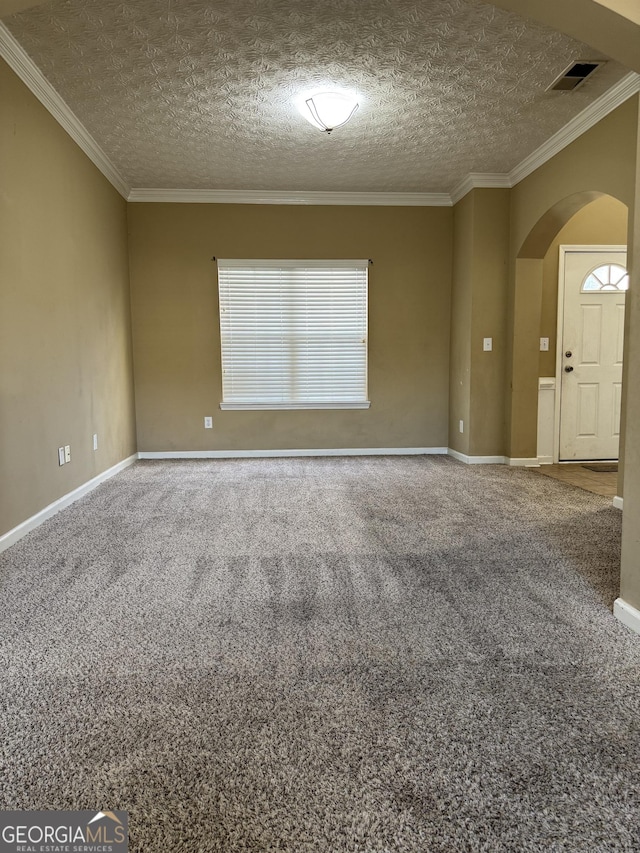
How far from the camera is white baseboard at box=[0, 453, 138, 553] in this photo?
2.68m

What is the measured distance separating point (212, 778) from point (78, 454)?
10.2 ft

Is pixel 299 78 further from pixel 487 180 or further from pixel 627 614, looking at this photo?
pixel 627 614

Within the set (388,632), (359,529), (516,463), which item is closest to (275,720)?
(388,632)

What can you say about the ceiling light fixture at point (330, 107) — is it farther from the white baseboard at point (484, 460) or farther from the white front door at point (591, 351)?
the white baseboard at point (484, 460)

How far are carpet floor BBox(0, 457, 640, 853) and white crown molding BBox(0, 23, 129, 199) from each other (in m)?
2.66

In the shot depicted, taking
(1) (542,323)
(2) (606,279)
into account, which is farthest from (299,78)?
(2) (606,279)

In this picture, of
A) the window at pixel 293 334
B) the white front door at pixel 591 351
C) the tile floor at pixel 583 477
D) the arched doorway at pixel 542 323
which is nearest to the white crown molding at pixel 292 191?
the window at pixel 293 334

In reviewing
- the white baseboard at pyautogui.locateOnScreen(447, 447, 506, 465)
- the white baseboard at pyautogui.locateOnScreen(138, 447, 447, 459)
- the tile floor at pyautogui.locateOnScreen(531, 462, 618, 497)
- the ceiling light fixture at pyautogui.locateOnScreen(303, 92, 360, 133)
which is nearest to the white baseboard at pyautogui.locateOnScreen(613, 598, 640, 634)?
the tile floor at pyautogui.locateOnScreen(531, 462, 618, 497)

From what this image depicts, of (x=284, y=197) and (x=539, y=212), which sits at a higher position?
(x=284, y=197)

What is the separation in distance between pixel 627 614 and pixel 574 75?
10.2 ft

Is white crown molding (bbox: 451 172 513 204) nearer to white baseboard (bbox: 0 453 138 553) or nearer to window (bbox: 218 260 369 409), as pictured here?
window (bbox: 218 260 369 409)

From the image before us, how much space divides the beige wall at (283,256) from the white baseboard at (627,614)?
375cm

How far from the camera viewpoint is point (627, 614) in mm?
1812

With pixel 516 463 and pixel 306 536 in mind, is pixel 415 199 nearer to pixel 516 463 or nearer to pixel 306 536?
pixel 516 463
